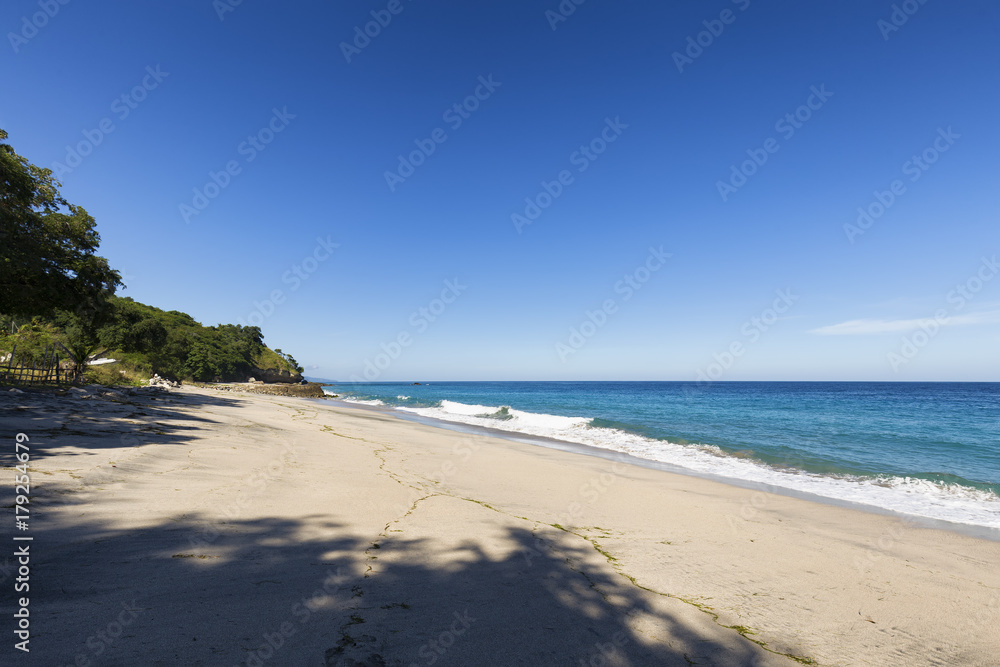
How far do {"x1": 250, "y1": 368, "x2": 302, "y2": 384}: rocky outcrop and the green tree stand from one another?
59.4 meters

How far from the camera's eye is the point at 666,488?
8.29 m

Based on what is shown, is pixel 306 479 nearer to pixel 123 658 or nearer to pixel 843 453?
pixel 123 658

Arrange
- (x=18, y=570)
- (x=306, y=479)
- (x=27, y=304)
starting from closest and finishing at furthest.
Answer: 1. (x=18, y=570)
2. (x=306, y=479)
3. (x=27, y=304)

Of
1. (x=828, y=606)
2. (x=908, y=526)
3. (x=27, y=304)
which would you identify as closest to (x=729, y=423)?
(x=908, y=526)

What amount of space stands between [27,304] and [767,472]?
81.2ft

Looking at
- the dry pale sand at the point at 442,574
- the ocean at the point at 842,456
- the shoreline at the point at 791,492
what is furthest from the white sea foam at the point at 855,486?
the dry pale sand at the point at 442,574

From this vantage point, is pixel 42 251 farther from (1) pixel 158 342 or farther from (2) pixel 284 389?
(2) pixel 284 389

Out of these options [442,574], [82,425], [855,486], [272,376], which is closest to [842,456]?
[855,486]

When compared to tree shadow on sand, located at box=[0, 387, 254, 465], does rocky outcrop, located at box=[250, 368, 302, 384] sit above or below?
above

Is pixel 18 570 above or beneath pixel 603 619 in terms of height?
above

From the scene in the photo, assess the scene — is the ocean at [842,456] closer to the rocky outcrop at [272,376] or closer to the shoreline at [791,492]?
the shoreline at [791,492]

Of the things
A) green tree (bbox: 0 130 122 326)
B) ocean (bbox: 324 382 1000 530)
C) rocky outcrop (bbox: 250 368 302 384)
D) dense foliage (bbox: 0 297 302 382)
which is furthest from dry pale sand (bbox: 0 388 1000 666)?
rocky outcrop (bbox: 250 368 302 384)

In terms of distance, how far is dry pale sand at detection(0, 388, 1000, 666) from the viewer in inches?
95.5

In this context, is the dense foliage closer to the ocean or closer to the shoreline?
the shoreline
